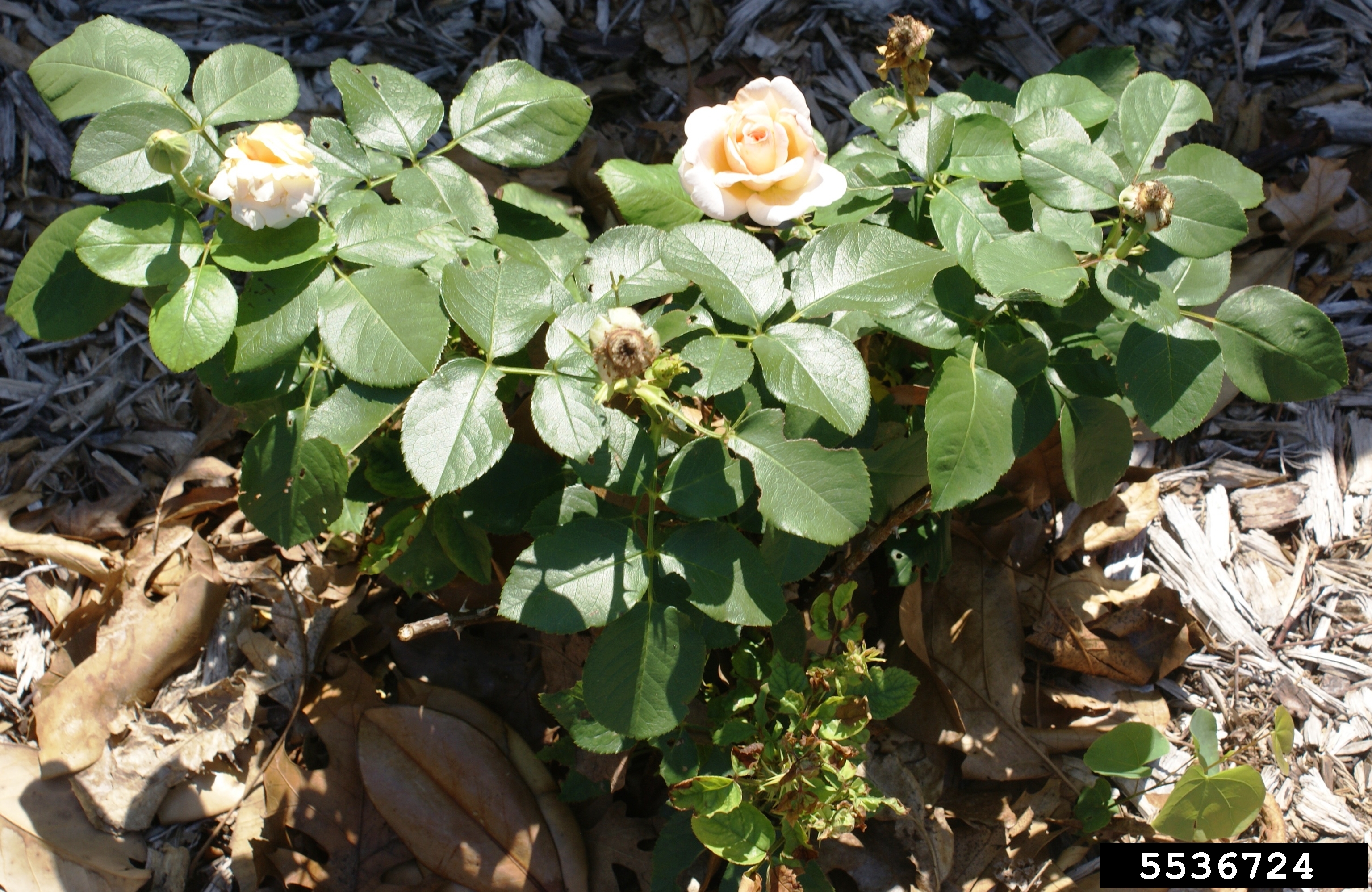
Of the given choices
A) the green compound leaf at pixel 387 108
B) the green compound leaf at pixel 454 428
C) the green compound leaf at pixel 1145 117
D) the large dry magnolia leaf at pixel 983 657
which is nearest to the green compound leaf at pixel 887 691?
the large dry magnolia leaf at pixel 983 657

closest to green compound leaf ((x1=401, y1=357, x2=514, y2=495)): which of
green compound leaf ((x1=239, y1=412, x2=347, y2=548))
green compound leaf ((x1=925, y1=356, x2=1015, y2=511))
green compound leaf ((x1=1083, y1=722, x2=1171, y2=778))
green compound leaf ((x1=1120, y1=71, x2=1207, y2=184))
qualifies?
green compound leaf ((x1=239, y1=412, x2=347, y2=548))

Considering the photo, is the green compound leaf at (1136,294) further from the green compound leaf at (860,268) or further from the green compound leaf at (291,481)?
the green compound leaf at (291,481)

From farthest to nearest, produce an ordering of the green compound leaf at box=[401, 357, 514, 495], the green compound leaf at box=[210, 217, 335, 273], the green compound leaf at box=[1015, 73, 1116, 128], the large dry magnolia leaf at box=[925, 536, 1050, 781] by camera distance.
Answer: the large dry magnolia leaf at box=[925, 536, 1050, 781], the green compound leaf at box=[1015, 73, 1116, 128], the green compound leaf at box=[210, 217, 335, 273], the green compound leaf at box=[401, 357, 514, 495]

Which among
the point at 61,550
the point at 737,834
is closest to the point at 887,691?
the point at 737,834

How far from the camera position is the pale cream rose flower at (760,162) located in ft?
4.87

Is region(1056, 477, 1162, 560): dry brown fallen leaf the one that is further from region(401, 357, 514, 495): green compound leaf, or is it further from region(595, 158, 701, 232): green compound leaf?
region(401, 357, 514, 495): green compound leaf

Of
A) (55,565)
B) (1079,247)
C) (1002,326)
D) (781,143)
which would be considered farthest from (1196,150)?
(55,565)

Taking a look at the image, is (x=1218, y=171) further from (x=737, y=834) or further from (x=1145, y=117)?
(x=737, y=834)

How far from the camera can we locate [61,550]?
2580mm

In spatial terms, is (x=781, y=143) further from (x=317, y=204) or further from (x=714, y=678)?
(x=714, y=678)

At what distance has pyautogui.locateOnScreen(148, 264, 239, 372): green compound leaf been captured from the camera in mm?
1378

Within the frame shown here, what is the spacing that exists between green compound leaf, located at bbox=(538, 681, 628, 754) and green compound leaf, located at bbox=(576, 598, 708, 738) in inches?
9.4

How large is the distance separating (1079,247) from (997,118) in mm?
321

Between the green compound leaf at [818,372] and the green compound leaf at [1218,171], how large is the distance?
2.37 ft
